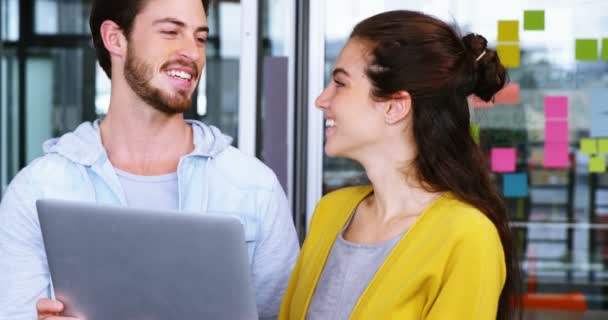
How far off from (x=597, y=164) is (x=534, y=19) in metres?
0.66

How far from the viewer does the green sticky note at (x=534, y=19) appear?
138 inches

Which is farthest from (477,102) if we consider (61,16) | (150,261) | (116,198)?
(61,16)

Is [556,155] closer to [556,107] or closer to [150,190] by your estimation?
[556,107]

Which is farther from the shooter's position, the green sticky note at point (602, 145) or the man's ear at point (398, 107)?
the green sticky note at point (602, 145)

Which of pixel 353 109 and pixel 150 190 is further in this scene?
pixel 150 190

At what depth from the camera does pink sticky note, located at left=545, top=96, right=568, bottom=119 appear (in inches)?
141

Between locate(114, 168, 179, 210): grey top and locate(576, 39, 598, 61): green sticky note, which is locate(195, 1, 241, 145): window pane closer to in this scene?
locate(576, 39, 598, 61): green sticky note

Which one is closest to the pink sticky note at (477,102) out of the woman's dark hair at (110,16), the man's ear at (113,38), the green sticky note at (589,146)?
the green sticky note at (589,146)

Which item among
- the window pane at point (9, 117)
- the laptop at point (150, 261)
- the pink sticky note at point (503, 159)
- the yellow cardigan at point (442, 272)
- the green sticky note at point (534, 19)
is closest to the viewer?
the laptop at point (150, 261)

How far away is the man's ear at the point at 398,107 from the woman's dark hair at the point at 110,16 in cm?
54

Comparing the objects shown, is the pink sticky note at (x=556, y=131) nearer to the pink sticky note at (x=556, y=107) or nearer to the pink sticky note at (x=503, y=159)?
the pink sticky note at (x=556, y=107)

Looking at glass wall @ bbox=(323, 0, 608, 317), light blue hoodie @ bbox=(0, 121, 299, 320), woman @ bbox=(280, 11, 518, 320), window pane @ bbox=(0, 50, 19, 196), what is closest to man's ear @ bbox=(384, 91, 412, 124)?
woman @ bbox=(280, 11, 518, 320)

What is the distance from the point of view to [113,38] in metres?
1.93

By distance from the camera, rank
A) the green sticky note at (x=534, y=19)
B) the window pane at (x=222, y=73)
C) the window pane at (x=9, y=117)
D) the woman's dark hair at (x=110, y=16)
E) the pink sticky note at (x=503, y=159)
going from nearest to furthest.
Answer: the woman's dark hair at (x=110, y=16) → the green sticky note at (x=534, y=19) → the pink sticky note at (x=503, y=159) → the window pane at (x=222, y=73) → the window pane at (x=9, y=117)
